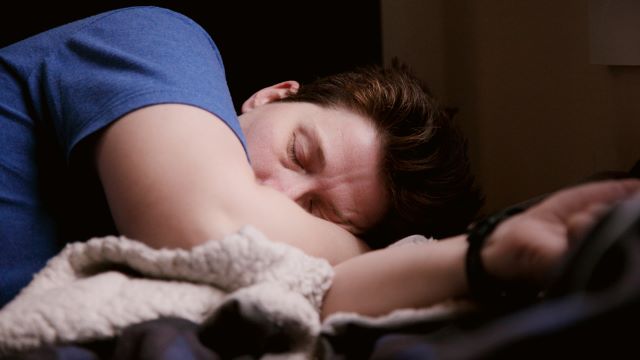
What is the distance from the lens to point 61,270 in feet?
2.12

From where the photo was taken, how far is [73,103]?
2.49ft

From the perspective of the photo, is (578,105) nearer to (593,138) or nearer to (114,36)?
(593,138)

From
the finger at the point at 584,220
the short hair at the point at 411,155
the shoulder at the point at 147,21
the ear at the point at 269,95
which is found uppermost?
the shoulder at the point at 147,21

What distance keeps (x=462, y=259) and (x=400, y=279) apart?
7 cm

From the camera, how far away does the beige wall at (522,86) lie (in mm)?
1186

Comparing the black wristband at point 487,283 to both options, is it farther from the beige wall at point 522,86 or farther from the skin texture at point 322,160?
the beige wall at point 522,86

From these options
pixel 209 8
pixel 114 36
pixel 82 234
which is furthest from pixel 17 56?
pixel 209 8

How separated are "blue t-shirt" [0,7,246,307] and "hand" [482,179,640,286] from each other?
1.15 feet

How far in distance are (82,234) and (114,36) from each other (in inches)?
10.2

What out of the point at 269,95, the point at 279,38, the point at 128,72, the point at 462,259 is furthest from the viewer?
the point at 279,38

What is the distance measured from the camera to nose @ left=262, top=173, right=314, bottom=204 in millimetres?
879

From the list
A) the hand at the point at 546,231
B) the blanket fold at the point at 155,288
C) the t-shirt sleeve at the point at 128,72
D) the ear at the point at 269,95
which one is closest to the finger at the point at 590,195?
the hand at the point at 546,231

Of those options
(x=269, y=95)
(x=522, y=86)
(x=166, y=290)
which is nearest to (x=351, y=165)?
(x=269, y=95)

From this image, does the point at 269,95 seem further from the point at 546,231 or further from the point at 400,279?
the point at 546,231
